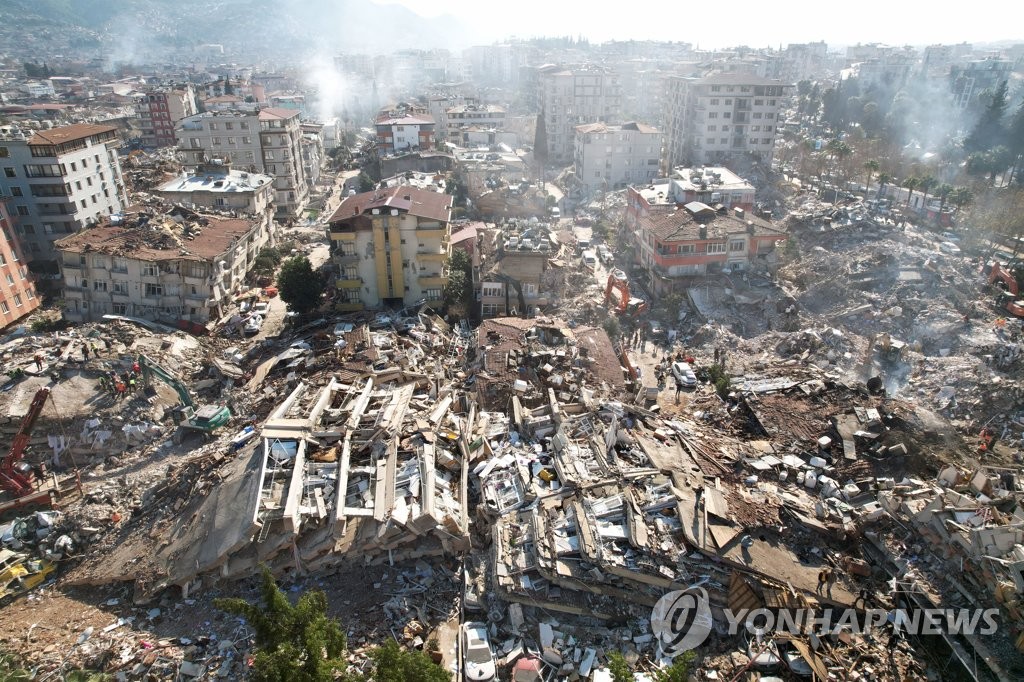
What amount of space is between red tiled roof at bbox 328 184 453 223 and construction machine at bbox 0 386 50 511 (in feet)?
45.1

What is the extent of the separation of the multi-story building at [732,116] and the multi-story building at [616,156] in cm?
349

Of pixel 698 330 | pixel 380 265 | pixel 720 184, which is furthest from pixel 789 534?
pixel 720 184

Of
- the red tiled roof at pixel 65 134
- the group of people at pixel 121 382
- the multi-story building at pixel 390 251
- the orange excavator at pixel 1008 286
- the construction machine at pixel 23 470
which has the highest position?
the red tiled roof at pixel 65 134

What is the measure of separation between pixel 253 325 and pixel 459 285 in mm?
10175

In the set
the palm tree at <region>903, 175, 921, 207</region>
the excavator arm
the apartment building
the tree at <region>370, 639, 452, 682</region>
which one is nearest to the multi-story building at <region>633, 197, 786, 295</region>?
the palm tree at <region>903, 175, 921, 207</region>

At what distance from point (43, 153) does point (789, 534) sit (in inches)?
1621

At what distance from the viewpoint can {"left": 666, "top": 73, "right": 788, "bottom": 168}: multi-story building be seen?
168 ft

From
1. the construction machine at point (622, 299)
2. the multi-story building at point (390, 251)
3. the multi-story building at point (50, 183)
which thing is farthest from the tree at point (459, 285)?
the multi-story building at point (50, 183)

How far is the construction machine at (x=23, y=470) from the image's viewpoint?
19.0 meters

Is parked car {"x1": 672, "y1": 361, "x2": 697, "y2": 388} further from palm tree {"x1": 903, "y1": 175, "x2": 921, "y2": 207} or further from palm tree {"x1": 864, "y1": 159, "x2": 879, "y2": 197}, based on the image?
palm tree {"x1": 864, "y1": 159, "x2": 879, "y2": 197}

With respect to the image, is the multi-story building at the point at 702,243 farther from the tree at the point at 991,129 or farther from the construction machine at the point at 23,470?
the tree at the point at 991,129

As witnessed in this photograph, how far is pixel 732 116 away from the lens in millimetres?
52156

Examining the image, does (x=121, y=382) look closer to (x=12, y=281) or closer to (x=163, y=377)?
(x=163, y=377)

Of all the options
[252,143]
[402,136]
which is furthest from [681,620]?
[402,136]
